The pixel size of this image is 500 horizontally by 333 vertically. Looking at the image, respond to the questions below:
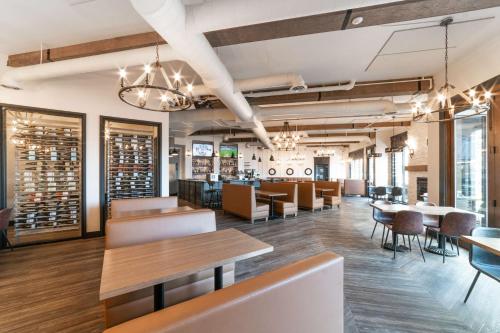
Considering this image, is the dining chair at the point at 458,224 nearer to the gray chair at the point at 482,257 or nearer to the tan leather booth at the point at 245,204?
the gray chair at the point at 482,257

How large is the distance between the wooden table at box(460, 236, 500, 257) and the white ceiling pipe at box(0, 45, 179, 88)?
411 centimetres

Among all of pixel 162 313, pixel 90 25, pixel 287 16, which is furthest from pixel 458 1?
pixel 90 25

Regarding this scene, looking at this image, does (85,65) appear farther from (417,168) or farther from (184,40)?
(417,168)

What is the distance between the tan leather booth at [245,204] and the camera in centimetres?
602

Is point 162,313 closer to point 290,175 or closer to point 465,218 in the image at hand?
point 465,218

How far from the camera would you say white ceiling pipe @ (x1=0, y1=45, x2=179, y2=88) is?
3.04m

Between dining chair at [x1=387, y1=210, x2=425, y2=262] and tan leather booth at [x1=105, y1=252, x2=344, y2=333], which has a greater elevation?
tan leather booth at [x1=105, y1=252, x2=344, y2=333]

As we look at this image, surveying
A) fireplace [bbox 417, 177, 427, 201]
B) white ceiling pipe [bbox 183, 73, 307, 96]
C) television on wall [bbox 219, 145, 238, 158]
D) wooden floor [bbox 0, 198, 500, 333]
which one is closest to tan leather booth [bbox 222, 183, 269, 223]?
wooden floor [bbox 0, 198, 500, 333]

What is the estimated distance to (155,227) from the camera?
2.31 meters

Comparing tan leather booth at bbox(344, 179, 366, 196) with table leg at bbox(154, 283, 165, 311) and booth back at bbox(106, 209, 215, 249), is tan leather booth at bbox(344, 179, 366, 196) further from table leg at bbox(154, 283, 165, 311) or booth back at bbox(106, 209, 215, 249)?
table leg at bbox(154, 283, 165, 311)

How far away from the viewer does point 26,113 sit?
168 inches

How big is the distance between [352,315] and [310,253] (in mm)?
1621

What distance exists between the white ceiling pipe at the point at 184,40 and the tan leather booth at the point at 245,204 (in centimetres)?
289

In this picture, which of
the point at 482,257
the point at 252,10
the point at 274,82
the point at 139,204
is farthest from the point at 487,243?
the point at 139,204
